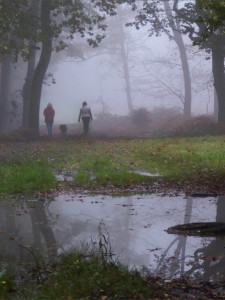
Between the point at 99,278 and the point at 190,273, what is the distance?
132 cm

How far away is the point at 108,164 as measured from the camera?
48.5 ft

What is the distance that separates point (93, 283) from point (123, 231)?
102 inches

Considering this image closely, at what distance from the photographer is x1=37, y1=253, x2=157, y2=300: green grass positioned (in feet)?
16.6

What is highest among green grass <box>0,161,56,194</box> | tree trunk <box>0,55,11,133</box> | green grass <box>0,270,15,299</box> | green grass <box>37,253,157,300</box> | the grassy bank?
tree trunk <box>0,55,11,133</box>

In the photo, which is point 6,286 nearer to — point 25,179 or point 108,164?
point 25,179

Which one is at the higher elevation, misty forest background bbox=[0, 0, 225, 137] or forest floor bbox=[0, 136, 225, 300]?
misty forest background bbox=[0, 0, 225, 137]

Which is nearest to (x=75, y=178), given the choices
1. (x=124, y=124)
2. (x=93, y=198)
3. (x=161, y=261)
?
(x=93, y=198)

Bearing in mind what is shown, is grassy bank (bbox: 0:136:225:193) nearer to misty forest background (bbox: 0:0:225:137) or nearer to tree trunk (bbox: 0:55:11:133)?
misty forest background (bbox: 0:0:225:137)

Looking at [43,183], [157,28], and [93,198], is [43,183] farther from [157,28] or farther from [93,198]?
[157,28]

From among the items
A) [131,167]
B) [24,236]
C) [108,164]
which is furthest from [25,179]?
[24,236]

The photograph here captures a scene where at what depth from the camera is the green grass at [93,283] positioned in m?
5.05

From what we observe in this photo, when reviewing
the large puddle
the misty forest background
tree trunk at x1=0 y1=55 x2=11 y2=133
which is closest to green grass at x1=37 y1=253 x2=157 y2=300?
the large puddle

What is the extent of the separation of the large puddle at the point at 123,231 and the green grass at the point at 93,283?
2.00 feet

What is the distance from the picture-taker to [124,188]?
11.8 meters
